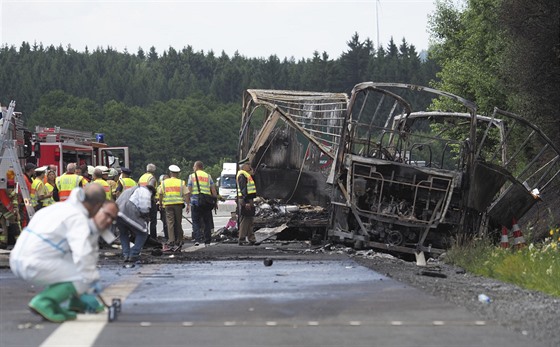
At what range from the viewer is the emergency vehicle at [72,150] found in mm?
30438

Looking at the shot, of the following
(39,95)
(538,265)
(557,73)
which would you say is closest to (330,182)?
(538,265)

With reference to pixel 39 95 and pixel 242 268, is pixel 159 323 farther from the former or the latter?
pixel 39 95

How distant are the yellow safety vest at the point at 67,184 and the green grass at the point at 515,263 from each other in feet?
21.6

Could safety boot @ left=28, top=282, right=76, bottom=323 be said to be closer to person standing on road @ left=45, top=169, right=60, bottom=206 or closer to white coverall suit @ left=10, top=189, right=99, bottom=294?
white coverall suit @ left=10, top=189, right=99, bottom=294

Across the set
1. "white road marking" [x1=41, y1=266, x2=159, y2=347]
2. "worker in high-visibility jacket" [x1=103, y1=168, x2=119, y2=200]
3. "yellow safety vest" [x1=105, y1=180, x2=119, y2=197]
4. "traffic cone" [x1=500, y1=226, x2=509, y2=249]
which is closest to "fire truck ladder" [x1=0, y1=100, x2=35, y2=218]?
"yellow safety vest" [x1=105, y1=180, x2=119, y2=197]

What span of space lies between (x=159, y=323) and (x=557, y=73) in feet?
66.0

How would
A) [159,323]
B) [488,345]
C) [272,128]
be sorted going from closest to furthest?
[488,345]
[159,323]
[272,128]

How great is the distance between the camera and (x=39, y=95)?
6919 inches

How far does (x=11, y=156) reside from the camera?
20.8 meters

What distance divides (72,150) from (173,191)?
10.2 meters

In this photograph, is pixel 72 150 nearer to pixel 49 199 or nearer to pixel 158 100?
pixel 49 199

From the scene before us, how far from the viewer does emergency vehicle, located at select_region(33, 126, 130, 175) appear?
3044 cm

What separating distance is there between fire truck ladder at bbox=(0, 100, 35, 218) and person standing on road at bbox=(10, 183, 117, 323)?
1077 centimetres

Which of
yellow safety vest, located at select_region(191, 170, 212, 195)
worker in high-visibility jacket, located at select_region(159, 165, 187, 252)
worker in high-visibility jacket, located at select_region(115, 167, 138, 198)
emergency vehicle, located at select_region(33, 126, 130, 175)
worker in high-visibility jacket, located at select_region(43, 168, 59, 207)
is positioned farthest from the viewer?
emergency vehicle, located at select_region(33, 126, 130, 175)
